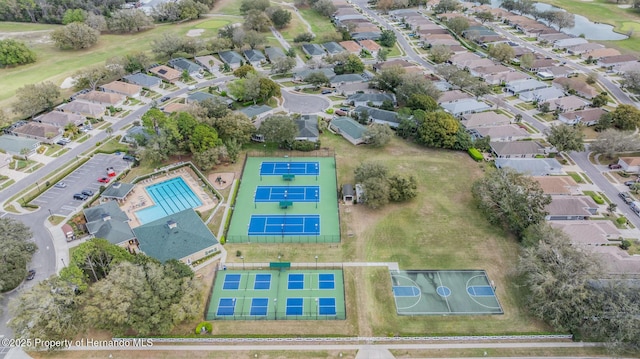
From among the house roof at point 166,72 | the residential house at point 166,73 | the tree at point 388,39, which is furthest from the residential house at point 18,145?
the tree at point 388,39

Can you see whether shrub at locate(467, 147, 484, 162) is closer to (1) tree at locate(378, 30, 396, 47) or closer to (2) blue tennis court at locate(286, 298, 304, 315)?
(2) blue tennis court at locate(286, 298, 304, 315)

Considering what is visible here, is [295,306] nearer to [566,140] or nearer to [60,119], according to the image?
[566,140]

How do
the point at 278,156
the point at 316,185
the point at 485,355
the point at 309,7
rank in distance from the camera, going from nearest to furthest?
the point at 485,355 → the point at 316,185 → the point at 278,156 → the point at 309,7

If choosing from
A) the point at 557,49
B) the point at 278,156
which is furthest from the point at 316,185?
the point at 557,49

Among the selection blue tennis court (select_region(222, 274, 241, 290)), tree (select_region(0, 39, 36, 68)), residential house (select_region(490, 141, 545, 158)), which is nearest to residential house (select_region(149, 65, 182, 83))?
tree (select_region(0, 39, 36, 68))

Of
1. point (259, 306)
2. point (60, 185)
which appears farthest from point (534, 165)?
point (60, 185)

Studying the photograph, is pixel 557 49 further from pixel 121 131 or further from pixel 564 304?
pixel 121 131
